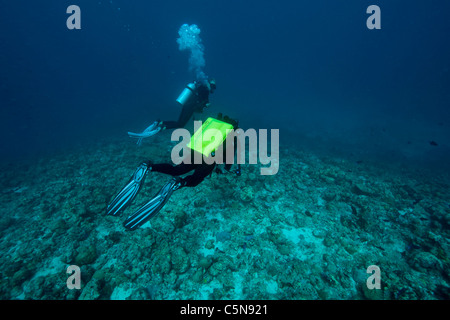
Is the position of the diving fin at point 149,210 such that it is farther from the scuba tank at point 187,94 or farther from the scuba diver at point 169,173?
the scuba tank at point 187,94

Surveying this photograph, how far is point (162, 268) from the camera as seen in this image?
480cm

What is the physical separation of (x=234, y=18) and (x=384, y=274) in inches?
7156

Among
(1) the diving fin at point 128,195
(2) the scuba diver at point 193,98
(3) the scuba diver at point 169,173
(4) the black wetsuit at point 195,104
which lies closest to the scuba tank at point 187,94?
(2) the scuba diver at point 193,98

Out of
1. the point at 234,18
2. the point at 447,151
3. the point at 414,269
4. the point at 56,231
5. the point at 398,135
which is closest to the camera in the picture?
the point at 414,269

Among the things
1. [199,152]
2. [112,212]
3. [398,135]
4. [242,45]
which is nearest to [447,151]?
[398,135]
